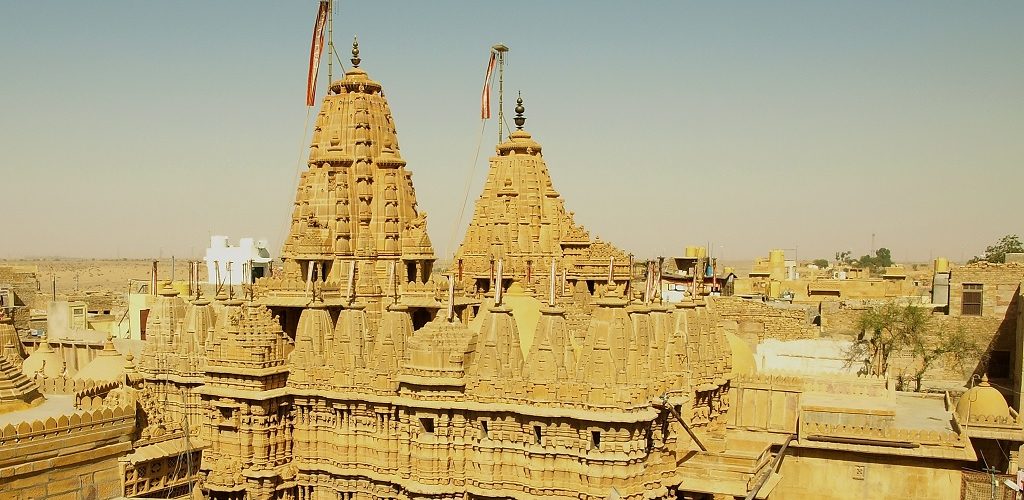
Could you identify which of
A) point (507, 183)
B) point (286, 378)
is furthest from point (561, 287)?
point (286, 378)

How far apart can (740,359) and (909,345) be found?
11548mm

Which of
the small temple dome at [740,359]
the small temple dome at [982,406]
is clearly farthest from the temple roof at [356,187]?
the small temple dome at [982,406]

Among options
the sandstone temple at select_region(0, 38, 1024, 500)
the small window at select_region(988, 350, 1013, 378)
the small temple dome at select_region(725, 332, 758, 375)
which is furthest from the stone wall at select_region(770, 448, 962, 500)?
the small window at select_region(988, 350, 1013, 378)

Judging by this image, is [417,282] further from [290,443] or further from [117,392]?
[117,392]

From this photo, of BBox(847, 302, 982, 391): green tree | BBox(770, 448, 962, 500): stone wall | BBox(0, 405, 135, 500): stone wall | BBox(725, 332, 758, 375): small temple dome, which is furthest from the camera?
BBox(847, 302, 982, 391): green tree

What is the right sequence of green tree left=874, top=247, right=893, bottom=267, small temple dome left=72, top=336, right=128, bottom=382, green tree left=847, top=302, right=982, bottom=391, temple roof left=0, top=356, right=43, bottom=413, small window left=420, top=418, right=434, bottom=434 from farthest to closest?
green tree left=874, top=247, right=893, bottom=267 < green tree left=847, top=302, right=982, bottom=391 < small temple dome left=72, top=336, right=128, bottom=382 < small window left=420, top=418, right=434, bottom=434 < temple roof left=0, top=356, right=43, bottom=413

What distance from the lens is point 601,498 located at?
791 inches

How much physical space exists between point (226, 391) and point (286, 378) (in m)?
1.56

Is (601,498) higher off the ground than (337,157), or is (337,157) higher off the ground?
(337,157)

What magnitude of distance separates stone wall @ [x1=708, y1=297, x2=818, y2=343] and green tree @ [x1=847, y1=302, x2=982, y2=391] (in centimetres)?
258

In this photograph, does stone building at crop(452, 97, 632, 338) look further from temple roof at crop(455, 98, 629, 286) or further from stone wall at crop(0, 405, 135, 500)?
stone wall at crop(0, 405, 135, 500)

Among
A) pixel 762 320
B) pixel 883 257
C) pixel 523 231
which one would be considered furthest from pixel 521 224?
pixel 883 257

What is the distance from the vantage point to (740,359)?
1124 inches

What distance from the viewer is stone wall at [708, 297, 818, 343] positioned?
126 ft
